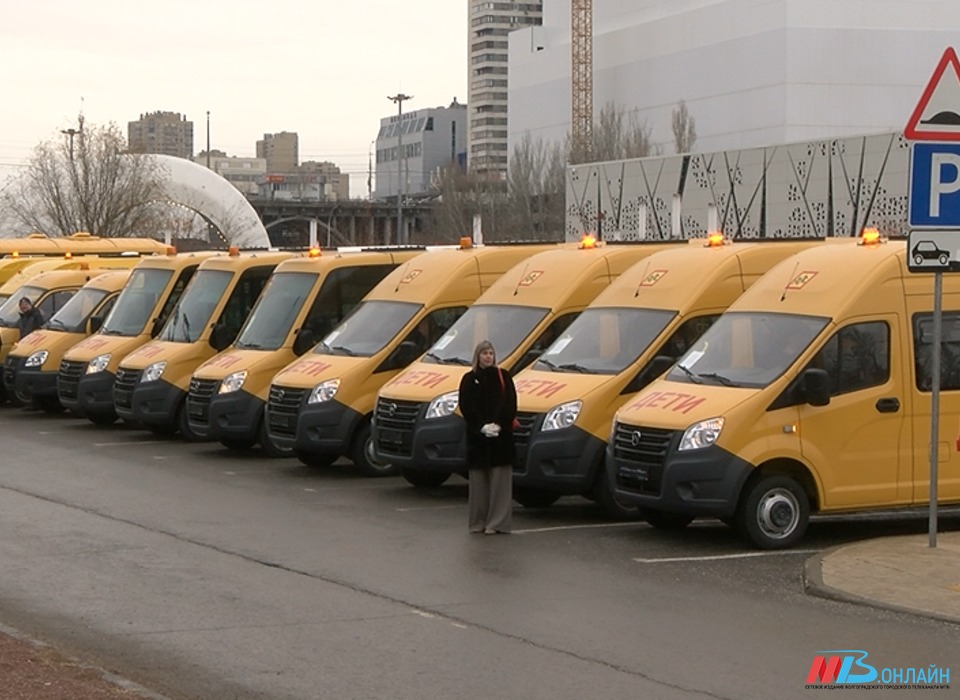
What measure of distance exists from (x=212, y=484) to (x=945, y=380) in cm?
779

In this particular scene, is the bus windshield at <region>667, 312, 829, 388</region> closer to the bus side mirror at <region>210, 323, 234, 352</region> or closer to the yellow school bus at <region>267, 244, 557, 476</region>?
the yellow school bus at <region>267, 244, 557, 476</region>

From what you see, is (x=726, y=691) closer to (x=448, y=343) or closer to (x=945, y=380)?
(x=945, y=380)

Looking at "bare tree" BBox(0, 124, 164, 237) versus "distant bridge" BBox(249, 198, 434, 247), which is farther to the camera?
"distant bridge" BBox(249, 198, 434, 247)

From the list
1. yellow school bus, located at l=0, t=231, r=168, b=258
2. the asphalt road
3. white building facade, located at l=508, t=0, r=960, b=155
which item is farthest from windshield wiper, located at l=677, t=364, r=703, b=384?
white building facade, located at l=508, t=0, r=960, b=155

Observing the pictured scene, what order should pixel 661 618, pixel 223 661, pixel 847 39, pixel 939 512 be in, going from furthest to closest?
pixel 847 39 < pixel 939 512 < pixel 661 618 < pixel 223 661

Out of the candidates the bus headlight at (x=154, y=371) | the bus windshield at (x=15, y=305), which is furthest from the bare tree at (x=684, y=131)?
the bus headlight at (x=154, y=371)

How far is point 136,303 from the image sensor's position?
88.3ft

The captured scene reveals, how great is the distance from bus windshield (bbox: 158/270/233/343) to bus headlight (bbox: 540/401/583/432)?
912cm

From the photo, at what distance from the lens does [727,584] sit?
12.8 meters

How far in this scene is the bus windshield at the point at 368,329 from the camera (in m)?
20.3

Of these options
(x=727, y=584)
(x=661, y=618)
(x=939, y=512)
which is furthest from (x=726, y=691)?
(x=939, y=512)

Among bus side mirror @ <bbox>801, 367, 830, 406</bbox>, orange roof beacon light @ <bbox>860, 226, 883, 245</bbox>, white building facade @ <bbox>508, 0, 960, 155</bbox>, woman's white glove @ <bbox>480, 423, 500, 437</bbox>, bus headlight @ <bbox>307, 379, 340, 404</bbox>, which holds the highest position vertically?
white building facade @ <bbox>508, 0, 960, 155</bbox>

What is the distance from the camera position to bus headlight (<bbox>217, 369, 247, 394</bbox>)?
21.7 m

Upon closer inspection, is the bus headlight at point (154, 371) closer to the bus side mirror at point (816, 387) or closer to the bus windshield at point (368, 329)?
the bus windshield at point (368, 329)
